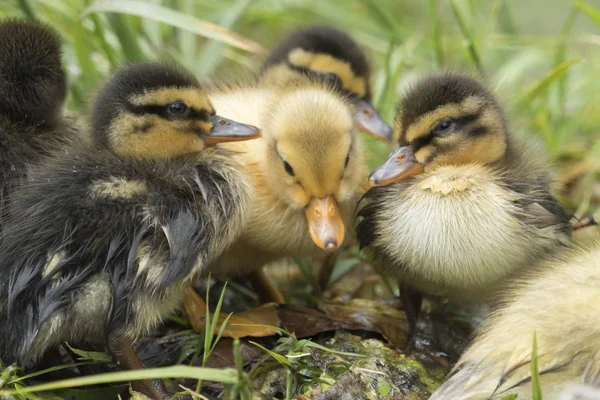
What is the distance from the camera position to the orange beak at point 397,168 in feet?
7.68

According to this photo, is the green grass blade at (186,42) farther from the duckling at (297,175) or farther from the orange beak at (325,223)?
the orange beak at (325,223)

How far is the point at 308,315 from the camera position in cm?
254

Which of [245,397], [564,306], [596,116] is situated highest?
[596,116]

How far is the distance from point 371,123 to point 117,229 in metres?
1.26

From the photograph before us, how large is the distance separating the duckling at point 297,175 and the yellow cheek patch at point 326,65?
40 cm

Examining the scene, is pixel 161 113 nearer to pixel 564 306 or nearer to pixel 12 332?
→ pixel 12 332

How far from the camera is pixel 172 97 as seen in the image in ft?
7.52

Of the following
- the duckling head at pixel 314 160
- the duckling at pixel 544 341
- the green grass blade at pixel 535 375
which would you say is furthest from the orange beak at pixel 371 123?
the green grass blade at pixel 535 375

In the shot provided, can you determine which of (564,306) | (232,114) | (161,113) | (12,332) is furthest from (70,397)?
(564,306)

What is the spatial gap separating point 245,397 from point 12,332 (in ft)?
2.04

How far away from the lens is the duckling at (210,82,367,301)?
2.33 m

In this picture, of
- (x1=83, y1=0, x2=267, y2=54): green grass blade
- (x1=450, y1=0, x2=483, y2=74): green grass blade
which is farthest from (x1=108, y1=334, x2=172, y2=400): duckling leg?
(x1=450, y1=0, x2=483, y2=74): green grass blade

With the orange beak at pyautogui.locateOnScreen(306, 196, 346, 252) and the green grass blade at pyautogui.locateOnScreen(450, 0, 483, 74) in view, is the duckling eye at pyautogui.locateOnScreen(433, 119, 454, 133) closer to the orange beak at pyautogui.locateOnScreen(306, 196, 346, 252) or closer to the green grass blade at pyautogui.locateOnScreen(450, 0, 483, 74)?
the orange beak at pyautogui.locateOnScreen(306, 196, 346, 252)

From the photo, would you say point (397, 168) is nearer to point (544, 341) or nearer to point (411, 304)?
point (411, 304)
